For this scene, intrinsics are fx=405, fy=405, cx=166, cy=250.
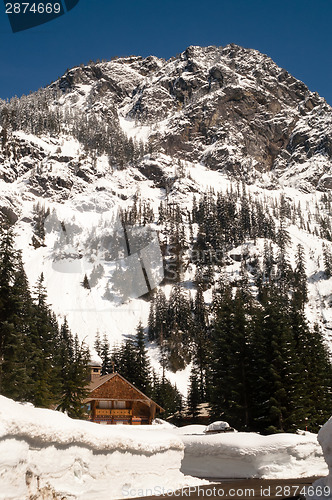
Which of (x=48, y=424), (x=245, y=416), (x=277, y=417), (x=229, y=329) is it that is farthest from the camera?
(x=229, y=329)

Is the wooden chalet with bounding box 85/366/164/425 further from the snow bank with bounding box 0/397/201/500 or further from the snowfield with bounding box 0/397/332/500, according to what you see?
the snow bank with bounding box 0/397/201/500

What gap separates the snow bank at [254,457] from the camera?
16344 mm

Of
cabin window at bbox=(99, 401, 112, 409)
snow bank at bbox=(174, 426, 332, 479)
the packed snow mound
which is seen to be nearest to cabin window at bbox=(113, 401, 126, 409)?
cabin window at bbox=(99, 401, 112, 409)

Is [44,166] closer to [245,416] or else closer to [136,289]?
[136,289]

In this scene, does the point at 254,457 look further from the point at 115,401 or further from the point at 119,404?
the point at 119,404

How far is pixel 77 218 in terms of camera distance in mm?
178875

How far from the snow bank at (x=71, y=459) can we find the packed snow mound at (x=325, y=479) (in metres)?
4.93

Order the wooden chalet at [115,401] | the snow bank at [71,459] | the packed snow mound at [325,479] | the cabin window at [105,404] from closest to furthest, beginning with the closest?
the packed snow mound at [325,479]
the snow bank at [71,459]
the wooden chalet at [115,401]
the cabin window at [105,404]

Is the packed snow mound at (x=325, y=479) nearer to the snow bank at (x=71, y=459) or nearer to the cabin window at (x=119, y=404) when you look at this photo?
the snow bank at (x=71, y=459)

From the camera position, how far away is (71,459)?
31.1ft

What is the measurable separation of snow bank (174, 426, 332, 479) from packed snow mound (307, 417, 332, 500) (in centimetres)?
853

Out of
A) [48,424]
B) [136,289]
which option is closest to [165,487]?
[48,424]

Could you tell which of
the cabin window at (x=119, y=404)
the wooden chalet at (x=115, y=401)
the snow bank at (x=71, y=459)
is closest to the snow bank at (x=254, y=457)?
the snow bank at (x=71, y=459)

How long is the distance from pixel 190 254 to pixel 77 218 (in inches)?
2205
